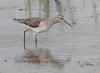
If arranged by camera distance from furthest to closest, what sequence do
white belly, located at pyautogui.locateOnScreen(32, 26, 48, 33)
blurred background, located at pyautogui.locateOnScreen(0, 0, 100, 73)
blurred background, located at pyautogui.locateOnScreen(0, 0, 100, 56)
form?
white belly, located at pyautogui.locateOnScreen(32, 26, 48, 33) → blurred background, located at pyautogui.locateOnScreen(0, 0, 100, 56) → blurred background, located at pyautogui.locateOnScreen(0, 0, 100, 73)

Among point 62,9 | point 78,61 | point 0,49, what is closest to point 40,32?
point 0,49

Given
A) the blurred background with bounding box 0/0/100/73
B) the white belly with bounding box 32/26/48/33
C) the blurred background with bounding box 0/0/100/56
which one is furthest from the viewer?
the white belly with bounding box 32/26/48/33

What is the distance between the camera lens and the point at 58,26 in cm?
1298

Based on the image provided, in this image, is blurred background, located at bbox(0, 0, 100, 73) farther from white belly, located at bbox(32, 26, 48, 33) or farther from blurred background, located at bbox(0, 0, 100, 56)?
white belly, located at bbox(32, 26, 48, 33)

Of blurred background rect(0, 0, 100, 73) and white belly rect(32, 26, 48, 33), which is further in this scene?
white belly rect(32, 26, 48, 33)

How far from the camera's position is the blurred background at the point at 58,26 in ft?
36.6

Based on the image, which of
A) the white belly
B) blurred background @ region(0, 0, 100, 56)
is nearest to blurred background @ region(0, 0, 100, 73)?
blurred background @ region(0, 0, 100, 56)

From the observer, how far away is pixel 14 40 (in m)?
11.6

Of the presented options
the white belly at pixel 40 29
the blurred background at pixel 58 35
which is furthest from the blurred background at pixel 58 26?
the white belly at pixel 40 29

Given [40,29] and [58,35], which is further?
[58,35]

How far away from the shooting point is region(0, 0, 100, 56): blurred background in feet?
36.6

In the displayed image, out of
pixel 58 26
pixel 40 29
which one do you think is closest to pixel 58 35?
pixel 40 29

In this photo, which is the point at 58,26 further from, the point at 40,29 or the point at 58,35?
the point at 40,29

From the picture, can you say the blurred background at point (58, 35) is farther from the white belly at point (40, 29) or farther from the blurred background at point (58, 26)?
the white belly at point (40, 29)
